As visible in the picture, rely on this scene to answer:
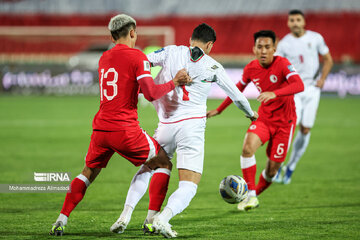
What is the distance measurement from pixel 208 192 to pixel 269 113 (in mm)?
1414

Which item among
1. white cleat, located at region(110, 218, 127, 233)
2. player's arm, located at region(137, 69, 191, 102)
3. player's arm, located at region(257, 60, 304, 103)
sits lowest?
white cleat, located at region(110, 218, 127, 233)

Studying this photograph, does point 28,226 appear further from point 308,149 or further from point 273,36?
point 308,149

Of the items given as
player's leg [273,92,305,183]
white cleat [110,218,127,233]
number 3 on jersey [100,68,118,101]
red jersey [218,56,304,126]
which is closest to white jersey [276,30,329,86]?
player's leg [273,92,305,183]

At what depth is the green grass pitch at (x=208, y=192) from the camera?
220 inches

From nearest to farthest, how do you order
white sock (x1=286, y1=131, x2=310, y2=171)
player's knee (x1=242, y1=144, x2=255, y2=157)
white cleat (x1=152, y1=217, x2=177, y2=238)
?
white cleat (x1=152, y1=217, x2=177, y2=238)
player's knee (x1=242, y1=144, x2=255, y2=157)
white sock (x1=286, y1=131, x2=310, y2=171)

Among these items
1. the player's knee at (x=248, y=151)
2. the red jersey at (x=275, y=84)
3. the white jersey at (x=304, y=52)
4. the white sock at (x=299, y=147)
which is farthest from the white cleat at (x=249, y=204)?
the white jersey at (x=304, y=52)

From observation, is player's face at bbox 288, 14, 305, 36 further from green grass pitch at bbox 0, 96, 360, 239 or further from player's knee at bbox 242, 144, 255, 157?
player's knee at bbox 242, 144, 255, 157

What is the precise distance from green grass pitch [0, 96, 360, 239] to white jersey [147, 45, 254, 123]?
114 cm

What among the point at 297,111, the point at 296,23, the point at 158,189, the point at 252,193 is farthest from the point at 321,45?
the point at 158,189

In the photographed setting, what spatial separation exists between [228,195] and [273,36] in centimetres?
214

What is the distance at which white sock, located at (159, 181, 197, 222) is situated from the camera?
4988 mm

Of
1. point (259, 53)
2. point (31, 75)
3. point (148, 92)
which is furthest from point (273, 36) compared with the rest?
point (31, 75)

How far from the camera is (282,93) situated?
21.6 feet

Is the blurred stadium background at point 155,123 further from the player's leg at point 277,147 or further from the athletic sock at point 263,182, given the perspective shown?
the player's leg at point 277,147
